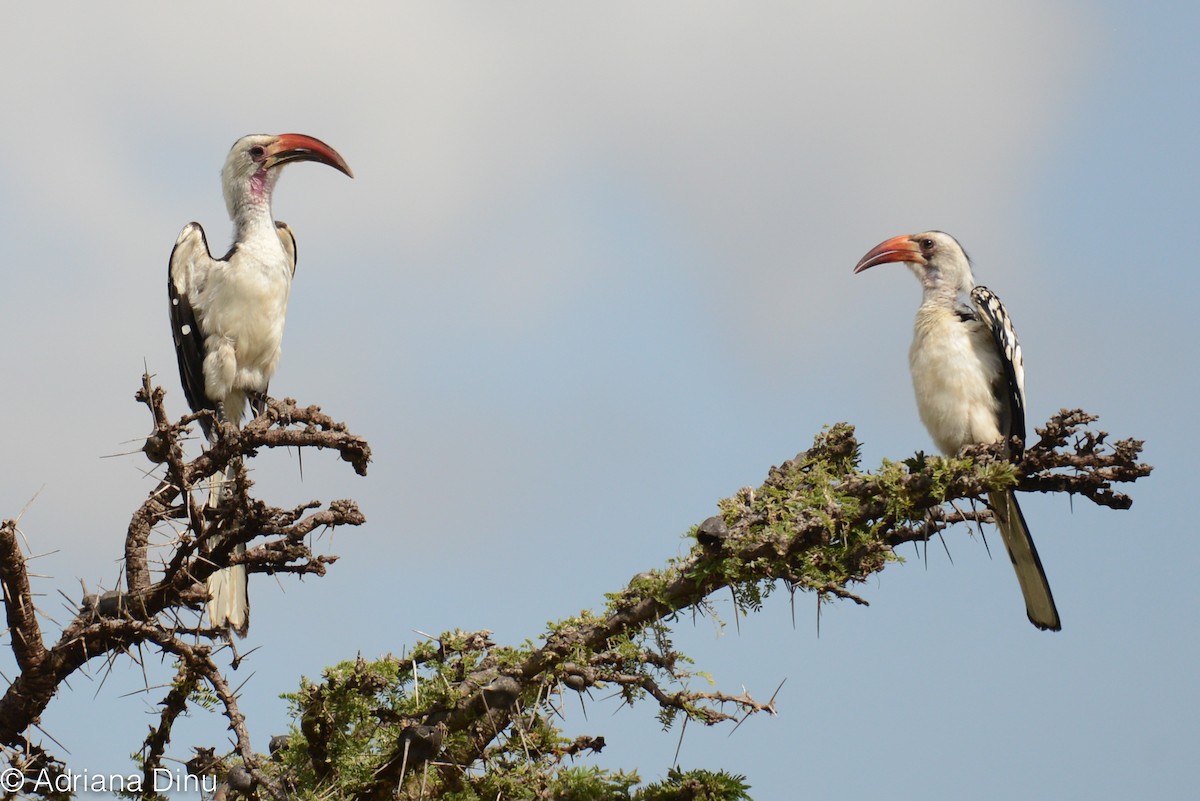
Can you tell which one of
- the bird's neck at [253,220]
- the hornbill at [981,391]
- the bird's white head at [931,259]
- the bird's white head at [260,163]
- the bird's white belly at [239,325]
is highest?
the bird's white head at [260,163]

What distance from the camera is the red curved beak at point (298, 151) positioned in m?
6.68

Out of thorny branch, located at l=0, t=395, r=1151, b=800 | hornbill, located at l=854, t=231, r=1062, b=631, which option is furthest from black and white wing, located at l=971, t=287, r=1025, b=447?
thorny branch, located at l=0, t=395, r=1151, b=800

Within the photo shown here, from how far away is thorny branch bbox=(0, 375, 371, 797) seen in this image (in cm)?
384

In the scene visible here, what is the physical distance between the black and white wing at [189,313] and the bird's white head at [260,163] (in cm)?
42

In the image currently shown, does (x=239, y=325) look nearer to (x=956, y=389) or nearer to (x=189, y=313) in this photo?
(x=189, y=313)

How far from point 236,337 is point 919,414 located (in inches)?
132

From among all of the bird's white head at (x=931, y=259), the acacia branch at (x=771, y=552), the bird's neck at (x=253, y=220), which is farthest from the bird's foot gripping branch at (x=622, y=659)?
the bird's neck at (x=253, y=220)

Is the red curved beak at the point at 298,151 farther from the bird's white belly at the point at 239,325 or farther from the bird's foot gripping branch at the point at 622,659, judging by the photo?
the bird's foot gripping branch at the point at 622,659

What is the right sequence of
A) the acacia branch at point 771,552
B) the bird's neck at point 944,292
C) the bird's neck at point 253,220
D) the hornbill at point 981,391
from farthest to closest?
the bird's neck at point 253,220 < the bird's neck at point 944,292 < the hornbill at point 981,391 < the acacia branch at point 771,552

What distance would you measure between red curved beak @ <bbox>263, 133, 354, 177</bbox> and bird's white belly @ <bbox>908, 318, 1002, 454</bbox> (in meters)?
3.39

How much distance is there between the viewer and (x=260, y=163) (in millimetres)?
6656

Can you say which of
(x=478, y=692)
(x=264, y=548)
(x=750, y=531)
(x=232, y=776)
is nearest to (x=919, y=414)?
(x=750, y=531)

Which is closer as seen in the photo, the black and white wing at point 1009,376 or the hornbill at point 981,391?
the hornbill at point 981,391

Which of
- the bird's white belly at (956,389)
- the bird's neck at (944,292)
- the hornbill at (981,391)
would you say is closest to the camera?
the hornbill at (981,391)
